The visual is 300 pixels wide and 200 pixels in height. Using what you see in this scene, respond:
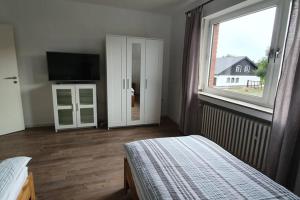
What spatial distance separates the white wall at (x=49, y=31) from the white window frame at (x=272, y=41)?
1.46 m

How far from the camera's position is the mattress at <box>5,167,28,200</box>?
1.06 meters

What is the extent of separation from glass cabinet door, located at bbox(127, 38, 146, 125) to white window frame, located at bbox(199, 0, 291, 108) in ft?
3.66

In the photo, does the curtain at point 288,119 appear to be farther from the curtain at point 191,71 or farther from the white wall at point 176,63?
the white wall at point 176,63

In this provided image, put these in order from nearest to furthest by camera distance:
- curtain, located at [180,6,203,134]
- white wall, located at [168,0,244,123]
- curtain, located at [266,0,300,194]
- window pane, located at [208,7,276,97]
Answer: curtain, located at [266,0,300,194]
window pane, located at [208,7,276,97]
curtain, located at [180,6,203,134]
white wall, located at [168,0,244,123]

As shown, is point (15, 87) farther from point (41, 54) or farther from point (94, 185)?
point (94, 185)

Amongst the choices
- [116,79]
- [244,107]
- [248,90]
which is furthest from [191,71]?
[116,79]

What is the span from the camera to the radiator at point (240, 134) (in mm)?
1858

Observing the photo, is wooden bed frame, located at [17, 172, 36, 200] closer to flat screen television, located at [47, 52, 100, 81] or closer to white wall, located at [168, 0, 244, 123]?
flat screen television, located at [47, 52, 100, 81]

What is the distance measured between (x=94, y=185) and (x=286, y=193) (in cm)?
171

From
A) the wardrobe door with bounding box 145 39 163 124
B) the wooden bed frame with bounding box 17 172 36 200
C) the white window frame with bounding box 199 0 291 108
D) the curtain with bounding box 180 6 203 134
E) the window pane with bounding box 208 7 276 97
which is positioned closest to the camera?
the wooden bed frame with bounding box 17 172 36 200

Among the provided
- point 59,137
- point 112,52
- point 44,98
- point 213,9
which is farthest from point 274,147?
point 44,98

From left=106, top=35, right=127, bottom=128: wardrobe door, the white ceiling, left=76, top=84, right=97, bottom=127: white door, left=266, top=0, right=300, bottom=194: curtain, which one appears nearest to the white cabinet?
left=76, top=84, right=97, bottom=127: white door

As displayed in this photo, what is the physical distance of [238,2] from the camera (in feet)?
7.02

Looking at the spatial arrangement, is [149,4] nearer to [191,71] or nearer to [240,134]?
[191,71]
